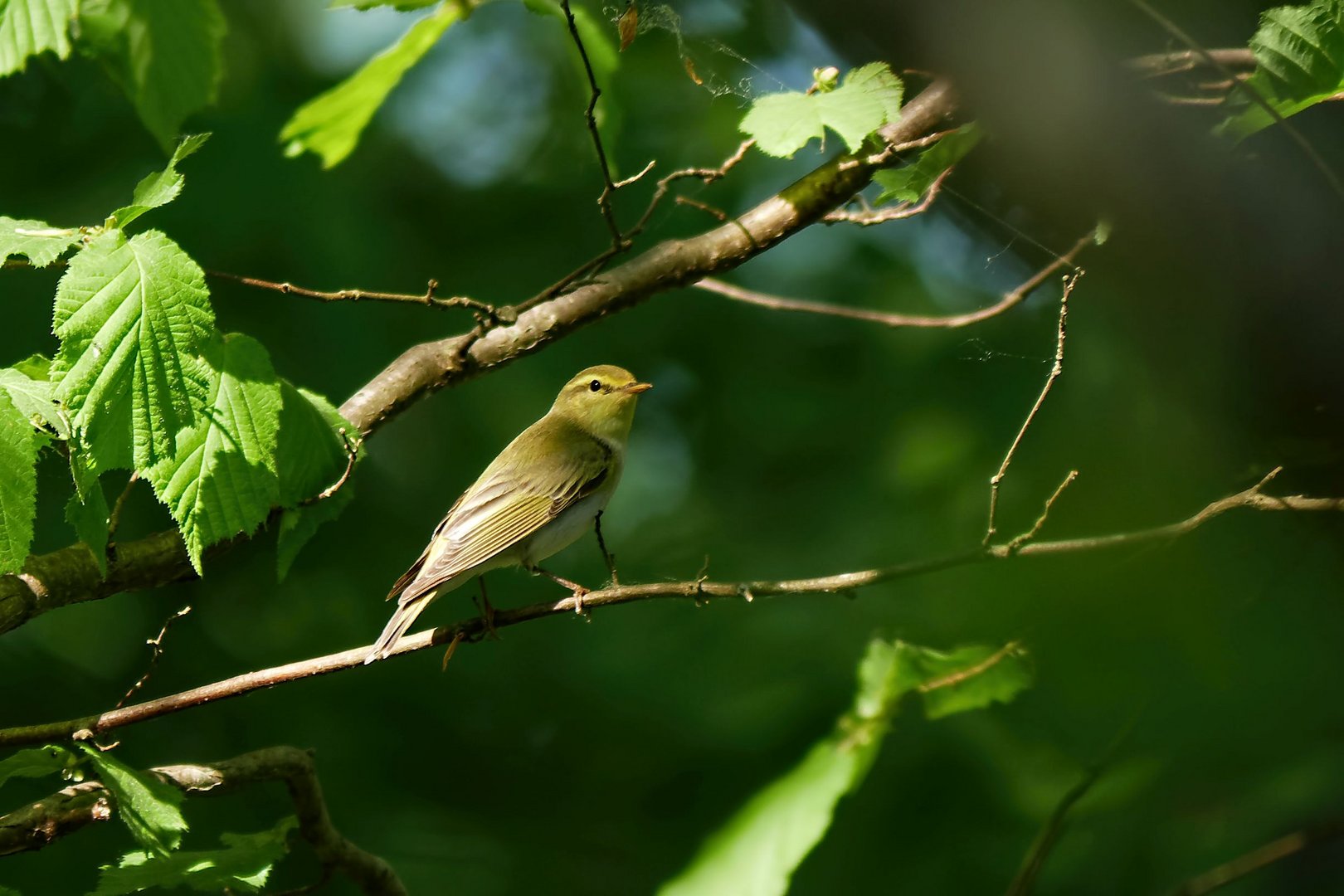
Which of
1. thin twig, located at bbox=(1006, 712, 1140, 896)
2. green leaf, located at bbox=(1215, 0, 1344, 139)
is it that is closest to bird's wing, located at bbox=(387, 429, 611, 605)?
thin twig, located at bbox=(1006, 712, 1140, 896)

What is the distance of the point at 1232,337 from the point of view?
126 cm

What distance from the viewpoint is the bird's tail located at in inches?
101

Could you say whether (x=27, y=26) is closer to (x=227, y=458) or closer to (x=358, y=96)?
(x=358, y=96)

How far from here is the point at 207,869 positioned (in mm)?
2268

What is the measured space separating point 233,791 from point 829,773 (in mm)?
1475

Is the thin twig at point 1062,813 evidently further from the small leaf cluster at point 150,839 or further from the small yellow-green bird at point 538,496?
the small leaf cluster at point 150,839

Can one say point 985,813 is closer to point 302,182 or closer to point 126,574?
point 126,574

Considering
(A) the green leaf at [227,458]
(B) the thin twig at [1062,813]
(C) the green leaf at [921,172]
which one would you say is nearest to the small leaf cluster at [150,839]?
(A) the green leaf at [227,458]

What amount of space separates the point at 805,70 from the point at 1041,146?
1.80 metres

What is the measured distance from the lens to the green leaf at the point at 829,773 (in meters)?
2.43

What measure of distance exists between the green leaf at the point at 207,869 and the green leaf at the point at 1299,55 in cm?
234

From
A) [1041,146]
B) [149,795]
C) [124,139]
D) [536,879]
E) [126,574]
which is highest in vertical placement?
[1041,146]

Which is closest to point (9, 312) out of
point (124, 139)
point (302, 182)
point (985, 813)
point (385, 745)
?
point (124, 139)

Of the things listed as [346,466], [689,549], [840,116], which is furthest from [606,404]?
[840,116]
